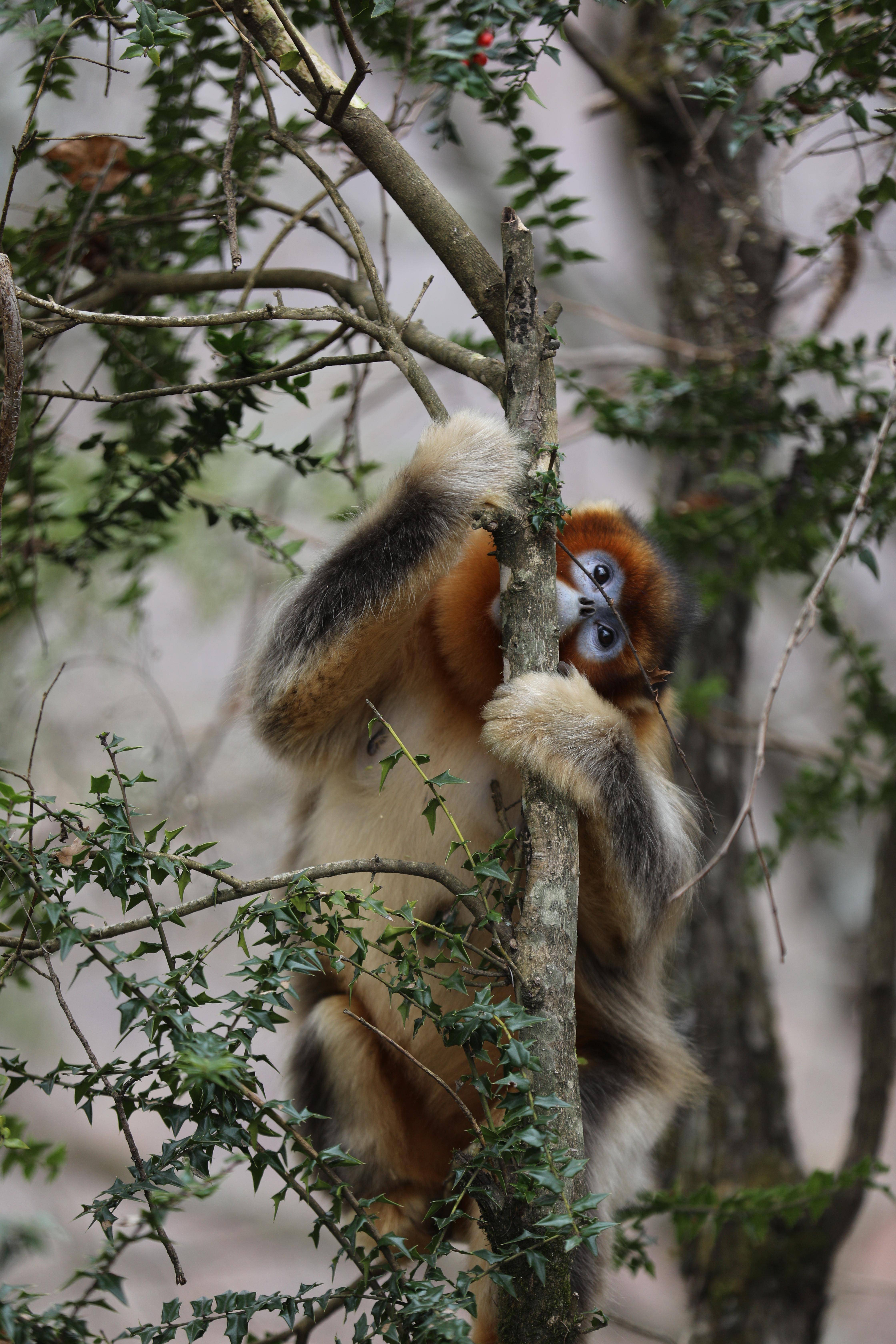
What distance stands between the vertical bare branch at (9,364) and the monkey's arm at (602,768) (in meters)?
0.96

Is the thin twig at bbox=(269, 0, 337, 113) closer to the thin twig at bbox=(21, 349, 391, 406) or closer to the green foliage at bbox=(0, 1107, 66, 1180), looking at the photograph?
the thin twig at bbox=(21, 349, 391, 406)

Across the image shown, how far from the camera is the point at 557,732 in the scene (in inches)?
92.1

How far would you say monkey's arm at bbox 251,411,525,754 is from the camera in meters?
2.48

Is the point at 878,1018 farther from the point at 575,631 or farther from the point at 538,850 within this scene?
the point at 538,850

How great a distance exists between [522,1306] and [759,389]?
2865 millimetres

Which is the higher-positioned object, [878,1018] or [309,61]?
[309,61]

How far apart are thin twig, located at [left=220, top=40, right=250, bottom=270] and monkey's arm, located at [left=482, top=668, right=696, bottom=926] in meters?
0.92

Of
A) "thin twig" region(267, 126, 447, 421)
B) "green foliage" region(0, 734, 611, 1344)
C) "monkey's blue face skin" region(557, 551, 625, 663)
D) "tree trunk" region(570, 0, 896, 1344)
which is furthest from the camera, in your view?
"tree trunk" region(570, 0, 896, 1344)

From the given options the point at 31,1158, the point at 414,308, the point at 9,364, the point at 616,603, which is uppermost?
the point at 414,308

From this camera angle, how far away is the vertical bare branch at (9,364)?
1751 millimetres

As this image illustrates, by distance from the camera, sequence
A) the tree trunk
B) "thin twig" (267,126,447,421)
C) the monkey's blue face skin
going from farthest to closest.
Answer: the tree trunk → the monkey's blue face skin → "thin twig" (267,126,447,421)

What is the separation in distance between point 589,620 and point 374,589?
1.71 feet

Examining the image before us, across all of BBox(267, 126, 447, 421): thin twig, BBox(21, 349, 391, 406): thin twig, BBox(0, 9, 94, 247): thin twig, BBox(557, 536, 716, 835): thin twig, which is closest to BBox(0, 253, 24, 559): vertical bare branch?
BBox(21, 349, 391, 406): thin twig

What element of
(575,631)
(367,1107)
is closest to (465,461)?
(575,631)
